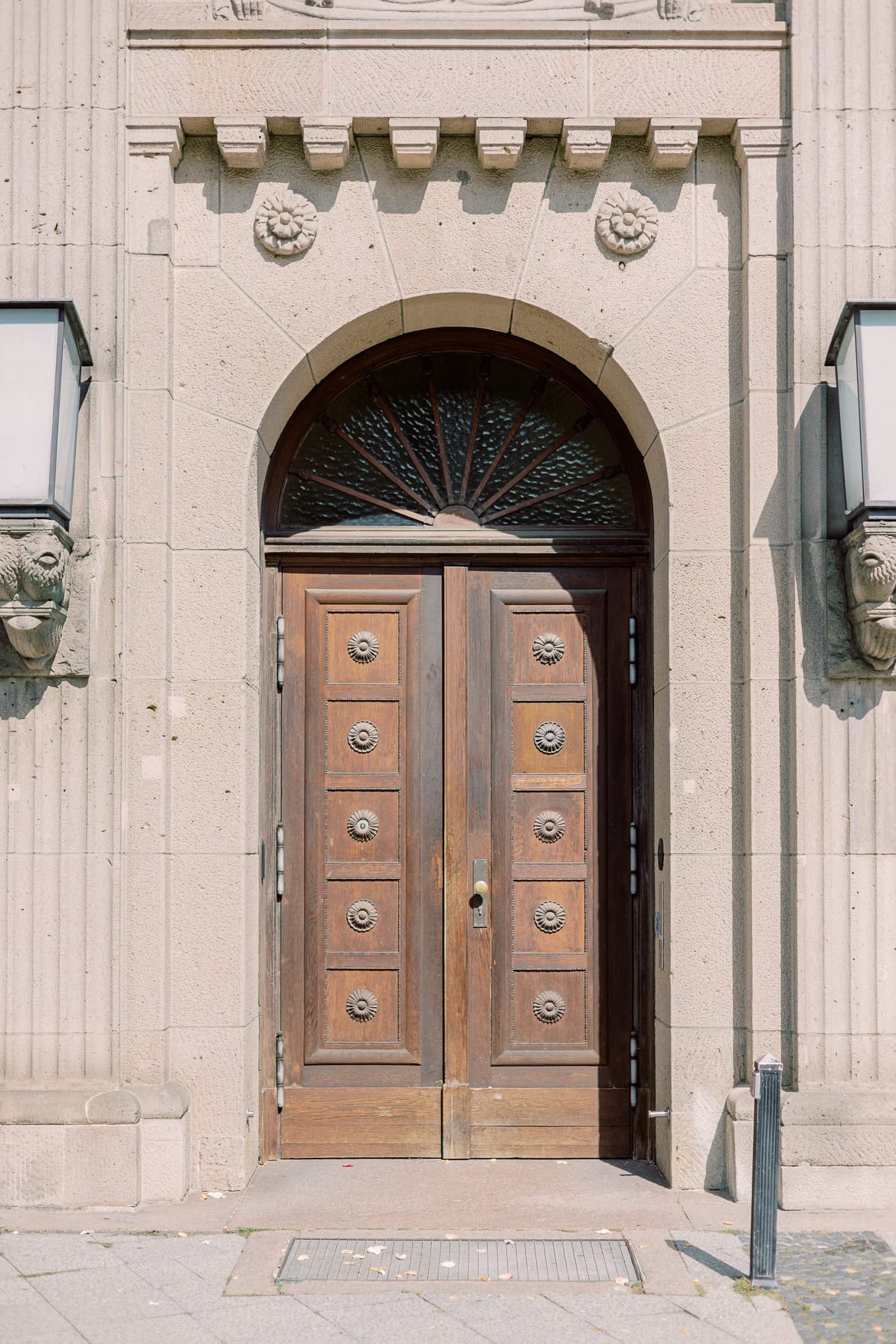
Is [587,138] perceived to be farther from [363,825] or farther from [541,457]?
[363,825]

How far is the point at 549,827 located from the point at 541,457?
6.31 ft

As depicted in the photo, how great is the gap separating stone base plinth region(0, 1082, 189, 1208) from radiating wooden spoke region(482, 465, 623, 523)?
331cm

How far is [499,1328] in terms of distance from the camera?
4.47m

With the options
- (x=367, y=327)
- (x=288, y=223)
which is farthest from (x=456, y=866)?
(x=288, y=223)

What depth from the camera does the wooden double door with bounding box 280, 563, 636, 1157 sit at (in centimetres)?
644

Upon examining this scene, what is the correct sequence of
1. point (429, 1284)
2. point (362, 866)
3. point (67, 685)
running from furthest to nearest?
point (362, 866) → point (67, 685) → point (429, 1284)

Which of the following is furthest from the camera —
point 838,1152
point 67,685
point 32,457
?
point 67,685

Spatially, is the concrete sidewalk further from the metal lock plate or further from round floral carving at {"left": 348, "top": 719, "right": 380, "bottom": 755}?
round floral carving at {"left": 348, "top": 719, "right": 380, "bottom": 755}

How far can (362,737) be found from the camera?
21.4ft

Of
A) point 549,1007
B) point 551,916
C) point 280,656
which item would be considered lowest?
point 549,1007

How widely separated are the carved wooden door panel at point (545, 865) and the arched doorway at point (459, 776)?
0.04ft

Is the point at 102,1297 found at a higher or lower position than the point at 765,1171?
lower

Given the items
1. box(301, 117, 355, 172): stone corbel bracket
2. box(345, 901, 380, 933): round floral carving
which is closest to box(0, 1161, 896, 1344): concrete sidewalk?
box(345, 901, 380, 933): round floral carving

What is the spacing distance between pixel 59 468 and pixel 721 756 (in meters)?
3.29
